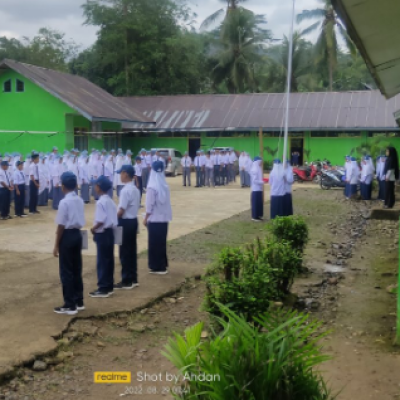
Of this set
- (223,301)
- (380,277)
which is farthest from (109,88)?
(223,301)

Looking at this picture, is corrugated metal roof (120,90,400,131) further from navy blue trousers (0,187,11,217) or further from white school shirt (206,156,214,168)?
navy blue trousers (0,187,11,217)

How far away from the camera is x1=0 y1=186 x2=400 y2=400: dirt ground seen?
4.51 meters

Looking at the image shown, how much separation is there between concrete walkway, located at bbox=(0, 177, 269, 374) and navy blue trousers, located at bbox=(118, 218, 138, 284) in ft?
0.75

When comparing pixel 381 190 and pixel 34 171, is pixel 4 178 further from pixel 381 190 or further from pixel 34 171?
pixel 381 190

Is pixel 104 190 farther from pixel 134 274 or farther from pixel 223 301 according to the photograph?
pixel 223 301

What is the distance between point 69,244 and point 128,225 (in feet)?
4.37

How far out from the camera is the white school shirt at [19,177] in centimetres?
1490

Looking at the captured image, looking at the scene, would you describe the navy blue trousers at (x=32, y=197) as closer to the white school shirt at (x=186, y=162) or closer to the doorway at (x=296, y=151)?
the white school shirt at (x=186, y=162)

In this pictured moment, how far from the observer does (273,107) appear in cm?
3309

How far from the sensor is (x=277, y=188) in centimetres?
1283

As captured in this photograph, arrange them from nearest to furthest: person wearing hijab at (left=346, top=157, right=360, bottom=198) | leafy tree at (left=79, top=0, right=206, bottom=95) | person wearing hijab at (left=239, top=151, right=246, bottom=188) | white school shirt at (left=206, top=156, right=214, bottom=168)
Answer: person wearing hijab at (left=346, top=157, right=360, bottom=198) → person wearing hijab at (left=239, top=151, right=246, bottom=188) → white school shirt at (left=206, top=156, right=214, bottom=168) → leafy tree at (left=79, top=0, right=206, bottom=95)

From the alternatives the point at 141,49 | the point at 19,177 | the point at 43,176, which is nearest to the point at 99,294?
the point at 19,177

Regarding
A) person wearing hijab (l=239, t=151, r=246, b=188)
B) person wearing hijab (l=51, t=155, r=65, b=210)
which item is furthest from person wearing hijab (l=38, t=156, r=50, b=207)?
person wearing hijab (l=239, t=151, r=246, b=188)

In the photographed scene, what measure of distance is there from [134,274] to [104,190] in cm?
130
